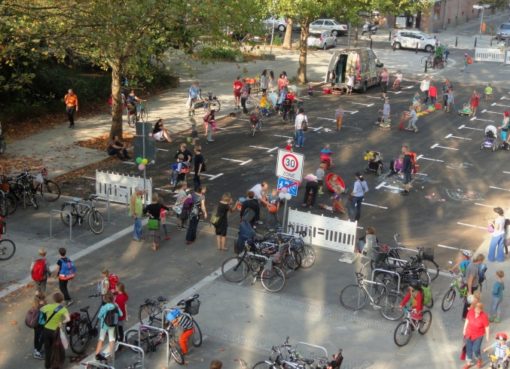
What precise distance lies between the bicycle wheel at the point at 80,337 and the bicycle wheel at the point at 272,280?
4.16m

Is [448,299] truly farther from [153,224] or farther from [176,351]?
[153,224]

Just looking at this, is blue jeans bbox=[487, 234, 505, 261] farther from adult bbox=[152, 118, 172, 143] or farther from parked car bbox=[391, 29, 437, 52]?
parked car bbox=[391, 29, 437, 52]

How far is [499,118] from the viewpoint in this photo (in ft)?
113

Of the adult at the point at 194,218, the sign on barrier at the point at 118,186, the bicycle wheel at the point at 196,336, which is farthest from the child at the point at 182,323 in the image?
the sign on barrier at the point at 118,186

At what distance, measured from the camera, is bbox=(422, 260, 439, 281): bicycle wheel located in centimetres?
1712

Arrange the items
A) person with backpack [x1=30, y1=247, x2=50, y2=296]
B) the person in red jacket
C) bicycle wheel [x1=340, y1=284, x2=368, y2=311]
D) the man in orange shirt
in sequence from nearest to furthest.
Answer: the person in red jacket → person with backpack [x1=30, y1=247, x2=50, y2=296] → bicycle wheel [x1=340, y1=284, x2=368, y2=311] → the man in orange shirt

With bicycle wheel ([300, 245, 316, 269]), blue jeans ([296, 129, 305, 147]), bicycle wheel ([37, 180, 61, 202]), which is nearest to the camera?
bicycle wheel ([300, 245, 316, 269])

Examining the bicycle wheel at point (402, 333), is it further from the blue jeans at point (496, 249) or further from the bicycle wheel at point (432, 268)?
the blue jeans at point (496, 249)

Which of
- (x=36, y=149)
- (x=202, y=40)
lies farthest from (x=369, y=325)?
(x=36, y=149)

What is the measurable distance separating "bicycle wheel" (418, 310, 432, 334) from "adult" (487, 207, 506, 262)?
435cm

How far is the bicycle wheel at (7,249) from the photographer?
1738 centimetres

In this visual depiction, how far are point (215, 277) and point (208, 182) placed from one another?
23.7 ft

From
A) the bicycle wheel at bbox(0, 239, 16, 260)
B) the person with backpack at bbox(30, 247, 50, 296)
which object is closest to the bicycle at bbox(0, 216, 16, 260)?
the bicycle wheel at bbox(0, 239, 16, 260)

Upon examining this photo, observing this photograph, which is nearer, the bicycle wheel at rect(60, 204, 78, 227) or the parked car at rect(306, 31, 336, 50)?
the bicycle wheel at rect(60, 204, 78, 227)
